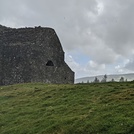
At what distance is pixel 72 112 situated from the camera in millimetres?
12867

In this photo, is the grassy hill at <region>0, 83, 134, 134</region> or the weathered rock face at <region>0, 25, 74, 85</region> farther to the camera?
the weathered rock face at <region>0, 25, 74, 85</region>

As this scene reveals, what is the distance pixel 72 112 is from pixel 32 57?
1917cm

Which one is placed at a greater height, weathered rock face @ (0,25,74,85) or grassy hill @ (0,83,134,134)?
weathered rock face @ (0,25,74,85)

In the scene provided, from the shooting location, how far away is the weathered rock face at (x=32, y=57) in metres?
31.1

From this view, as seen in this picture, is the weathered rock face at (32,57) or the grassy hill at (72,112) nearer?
the grassy hill at (72,112)

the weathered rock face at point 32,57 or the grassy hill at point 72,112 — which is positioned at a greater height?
the weathered rock face at point 32,57

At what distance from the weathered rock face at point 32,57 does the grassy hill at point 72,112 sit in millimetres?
12344

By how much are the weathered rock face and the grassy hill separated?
486 inches

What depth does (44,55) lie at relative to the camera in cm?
3234

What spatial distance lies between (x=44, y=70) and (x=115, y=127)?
22297 millimetres

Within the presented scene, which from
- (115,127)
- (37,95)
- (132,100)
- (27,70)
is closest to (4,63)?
(27,70)

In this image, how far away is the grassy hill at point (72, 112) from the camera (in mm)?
10344

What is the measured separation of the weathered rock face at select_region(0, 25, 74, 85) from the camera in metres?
31.1

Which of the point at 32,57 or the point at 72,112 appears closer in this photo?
the point at 72,112
